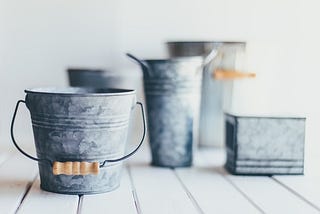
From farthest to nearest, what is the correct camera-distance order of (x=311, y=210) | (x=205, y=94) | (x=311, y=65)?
1. (x=205, y=94)
2. (x=311, y=65)
3. (x=311, y=210)

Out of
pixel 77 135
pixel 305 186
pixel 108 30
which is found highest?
pixel 108 30

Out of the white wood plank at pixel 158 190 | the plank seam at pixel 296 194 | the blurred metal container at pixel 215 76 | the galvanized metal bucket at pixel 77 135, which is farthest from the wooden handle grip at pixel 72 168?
the blurred metal container at pixel 215 76

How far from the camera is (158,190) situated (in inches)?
42.3

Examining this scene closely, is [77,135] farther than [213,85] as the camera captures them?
No

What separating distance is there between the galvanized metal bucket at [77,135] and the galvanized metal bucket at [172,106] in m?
0.24

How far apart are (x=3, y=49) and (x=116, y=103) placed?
0.75 m

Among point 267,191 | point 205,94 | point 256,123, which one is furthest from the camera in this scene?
point 205,94

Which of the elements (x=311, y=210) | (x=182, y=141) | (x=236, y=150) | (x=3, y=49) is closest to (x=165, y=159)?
(x=182, y=141)

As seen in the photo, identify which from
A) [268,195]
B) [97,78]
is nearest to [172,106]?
[97,78]

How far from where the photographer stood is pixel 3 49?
1.63 meters

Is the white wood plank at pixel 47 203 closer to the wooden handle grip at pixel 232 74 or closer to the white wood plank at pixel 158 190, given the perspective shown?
the white wood plank at pixel 158 190

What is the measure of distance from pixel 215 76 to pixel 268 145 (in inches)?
13.1

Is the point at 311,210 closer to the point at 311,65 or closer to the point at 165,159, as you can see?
the point at 165,159

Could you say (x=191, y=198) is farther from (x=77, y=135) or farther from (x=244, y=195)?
(x=77, y=135)
